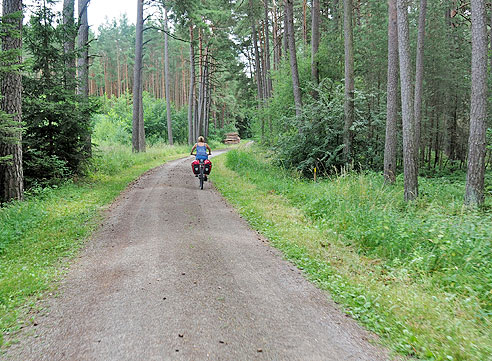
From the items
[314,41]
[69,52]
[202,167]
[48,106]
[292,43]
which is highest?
[314,41]

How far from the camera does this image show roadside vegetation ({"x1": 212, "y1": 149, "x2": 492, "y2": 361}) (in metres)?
3.74

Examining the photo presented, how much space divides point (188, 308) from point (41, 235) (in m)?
4.61

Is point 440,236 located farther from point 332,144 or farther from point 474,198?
point 332,144

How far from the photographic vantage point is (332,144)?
16.0m

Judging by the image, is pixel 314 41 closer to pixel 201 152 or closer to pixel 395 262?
pixel 201 152

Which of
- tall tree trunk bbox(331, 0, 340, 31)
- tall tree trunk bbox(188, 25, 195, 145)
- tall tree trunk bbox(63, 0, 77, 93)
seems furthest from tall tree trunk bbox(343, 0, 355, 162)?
tall tree trunk bbox(188, 25, 195, 145)

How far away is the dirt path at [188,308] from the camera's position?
333 cm

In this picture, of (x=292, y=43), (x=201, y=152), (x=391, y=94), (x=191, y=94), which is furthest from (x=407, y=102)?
(x=191, y=94)

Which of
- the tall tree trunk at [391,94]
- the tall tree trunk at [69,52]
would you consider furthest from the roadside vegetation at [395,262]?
the tall tree trunk at [69,52]

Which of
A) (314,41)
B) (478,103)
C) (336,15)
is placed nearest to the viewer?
(478,103)

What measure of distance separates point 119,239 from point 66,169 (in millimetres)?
7170

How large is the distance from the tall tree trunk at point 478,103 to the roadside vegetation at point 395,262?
76 cm

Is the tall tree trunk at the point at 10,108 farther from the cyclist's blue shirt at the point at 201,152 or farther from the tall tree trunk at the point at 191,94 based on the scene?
the tall tree trunk at the point at 191,94

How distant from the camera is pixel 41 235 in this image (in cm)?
720
